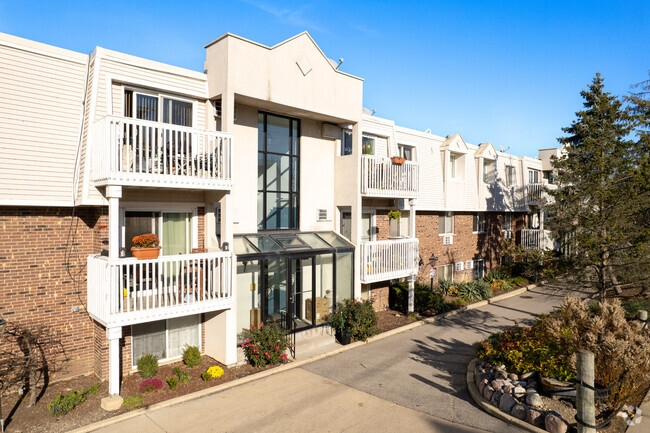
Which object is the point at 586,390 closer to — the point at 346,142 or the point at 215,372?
the point at 215,372

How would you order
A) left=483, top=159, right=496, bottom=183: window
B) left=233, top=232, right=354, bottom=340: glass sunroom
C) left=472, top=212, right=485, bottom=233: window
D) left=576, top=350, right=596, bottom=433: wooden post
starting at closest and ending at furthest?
left=576, top=350, right=596, bottom=433: wooden post, left=233, top=232, right=354, bottom=340: glass sunroom, left=472, top=212, right=485, bottom=233: window, left=483, top=159, right=496, bottom=183: window

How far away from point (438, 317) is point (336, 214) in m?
5.79

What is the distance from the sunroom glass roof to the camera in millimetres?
11375

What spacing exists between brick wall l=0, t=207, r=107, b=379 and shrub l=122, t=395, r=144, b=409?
2036mm

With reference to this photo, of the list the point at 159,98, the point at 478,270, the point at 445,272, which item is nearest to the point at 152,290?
the point at 159,98

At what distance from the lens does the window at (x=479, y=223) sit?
2232cm

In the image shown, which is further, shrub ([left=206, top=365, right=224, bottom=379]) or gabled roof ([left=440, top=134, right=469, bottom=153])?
gabled roof ([left=440, top=134, right=469, bottom=153])

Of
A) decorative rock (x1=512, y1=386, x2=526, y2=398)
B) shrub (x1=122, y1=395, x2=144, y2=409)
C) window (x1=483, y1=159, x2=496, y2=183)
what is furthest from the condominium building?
window (x1=483, y1=159, x2=496, y2=183)

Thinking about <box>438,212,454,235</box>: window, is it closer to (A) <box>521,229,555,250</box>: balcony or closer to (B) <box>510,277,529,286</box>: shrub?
(B) <box>510,277,529,286</box>: shrub

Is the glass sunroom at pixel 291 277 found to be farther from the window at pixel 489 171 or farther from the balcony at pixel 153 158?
the window at pixel 489 171

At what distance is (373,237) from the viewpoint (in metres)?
16.5

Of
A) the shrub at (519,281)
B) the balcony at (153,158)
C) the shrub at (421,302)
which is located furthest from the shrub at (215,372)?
the shrub at (519,281)

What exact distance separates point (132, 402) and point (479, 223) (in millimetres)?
→ 19333

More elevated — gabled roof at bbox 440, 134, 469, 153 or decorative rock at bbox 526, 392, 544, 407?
gabled roof at bbox 440, 134, 469, 153
